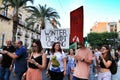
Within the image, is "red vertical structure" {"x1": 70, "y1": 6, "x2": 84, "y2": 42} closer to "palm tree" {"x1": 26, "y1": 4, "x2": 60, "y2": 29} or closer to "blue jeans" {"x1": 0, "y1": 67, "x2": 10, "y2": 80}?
"blue jeans" {"x1": 0, "y1": 67, "x2": 10, "y2": 80}

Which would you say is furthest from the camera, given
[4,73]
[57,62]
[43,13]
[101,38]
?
[101,38]

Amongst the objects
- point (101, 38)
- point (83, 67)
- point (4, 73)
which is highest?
point (101, 38)

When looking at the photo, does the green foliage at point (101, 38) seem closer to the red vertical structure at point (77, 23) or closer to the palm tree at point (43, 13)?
the palm tree at point (43, 13)

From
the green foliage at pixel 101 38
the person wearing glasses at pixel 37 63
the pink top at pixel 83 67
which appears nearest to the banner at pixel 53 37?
the pink top at pixel 83 67

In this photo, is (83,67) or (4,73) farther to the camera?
(4,73)

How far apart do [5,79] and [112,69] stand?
151 inches

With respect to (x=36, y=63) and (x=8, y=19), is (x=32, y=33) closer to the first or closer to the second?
(x=8, y=19)

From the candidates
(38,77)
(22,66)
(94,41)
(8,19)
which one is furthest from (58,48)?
(94,41)

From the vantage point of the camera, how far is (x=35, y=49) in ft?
23.3

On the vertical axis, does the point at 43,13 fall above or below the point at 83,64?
above

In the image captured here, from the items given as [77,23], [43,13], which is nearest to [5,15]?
[43,13]

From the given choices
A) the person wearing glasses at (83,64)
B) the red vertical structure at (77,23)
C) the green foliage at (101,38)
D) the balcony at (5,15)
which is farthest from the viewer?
the green foliage at (101,38)

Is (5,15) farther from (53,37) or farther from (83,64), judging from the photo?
(83,64)

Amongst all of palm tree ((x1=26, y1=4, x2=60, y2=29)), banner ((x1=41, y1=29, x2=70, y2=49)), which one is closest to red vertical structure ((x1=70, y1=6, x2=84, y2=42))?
banner ((x1=41, y1=29, x2=70, y2=49))
